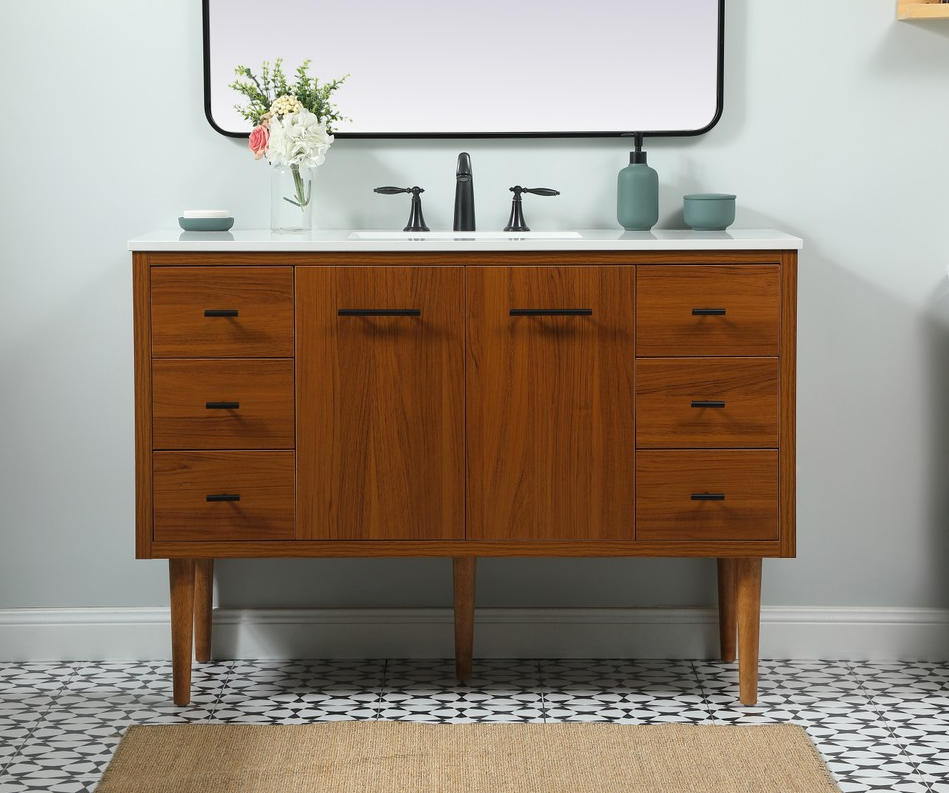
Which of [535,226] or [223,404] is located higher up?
[535,226]

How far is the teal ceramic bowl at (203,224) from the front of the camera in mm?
2486

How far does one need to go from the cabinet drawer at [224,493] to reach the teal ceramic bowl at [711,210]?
3.29 feet

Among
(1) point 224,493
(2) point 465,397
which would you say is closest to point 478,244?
(2) point 465,397

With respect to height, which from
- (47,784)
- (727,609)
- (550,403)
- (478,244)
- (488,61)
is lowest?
(47,784)

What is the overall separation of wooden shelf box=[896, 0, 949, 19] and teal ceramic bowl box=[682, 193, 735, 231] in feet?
1.81

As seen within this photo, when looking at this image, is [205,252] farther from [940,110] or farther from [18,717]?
[940,110]

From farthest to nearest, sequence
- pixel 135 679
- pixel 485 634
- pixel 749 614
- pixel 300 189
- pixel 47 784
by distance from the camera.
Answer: pixel 485 634 < pixel 135 679 < pixel 300 189 < pixel 749 614 < pixel 47 784

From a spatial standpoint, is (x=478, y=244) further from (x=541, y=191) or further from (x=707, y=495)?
(x=707, y=495)

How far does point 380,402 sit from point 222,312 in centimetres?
35

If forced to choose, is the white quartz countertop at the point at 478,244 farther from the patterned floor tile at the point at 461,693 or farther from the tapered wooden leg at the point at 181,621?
the patterned floor tile at the point at 461,693

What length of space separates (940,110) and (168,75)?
67.3 inches

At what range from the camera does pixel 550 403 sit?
230 cm

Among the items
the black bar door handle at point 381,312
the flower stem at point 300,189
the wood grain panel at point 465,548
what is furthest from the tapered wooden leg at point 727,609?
the flower stem at point 300,189

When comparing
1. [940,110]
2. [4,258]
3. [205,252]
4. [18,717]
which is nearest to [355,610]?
[18,717]
